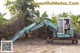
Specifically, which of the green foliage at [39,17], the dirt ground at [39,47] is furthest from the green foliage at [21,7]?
the dirt ground at [39,47]

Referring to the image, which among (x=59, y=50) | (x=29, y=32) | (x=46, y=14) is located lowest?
(x=59, y=50)

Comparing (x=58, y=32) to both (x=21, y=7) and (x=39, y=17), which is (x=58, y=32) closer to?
(x=39, y=17)

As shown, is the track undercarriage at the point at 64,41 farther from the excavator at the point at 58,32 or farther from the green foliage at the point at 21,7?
the green foliage at the point at 21,7

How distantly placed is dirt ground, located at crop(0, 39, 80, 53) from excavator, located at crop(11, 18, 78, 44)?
6 centimetres

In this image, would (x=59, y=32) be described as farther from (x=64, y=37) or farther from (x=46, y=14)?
(x=46, y=14)

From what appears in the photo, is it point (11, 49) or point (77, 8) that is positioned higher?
point (77, 8)

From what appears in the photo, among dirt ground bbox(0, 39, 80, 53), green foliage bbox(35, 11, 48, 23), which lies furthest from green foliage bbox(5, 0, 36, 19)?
dirt ground bbox(0, 39, 80, 53)

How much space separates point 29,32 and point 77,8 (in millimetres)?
490

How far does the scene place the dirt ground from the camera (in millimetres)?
2379

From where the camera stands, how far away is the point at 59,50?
7.84 ft

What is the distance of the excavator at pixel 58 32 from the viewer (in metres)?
2.52

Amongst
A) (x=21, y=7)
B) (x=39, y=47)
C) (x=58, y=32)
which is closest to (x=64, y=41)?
(x=58, y=32)

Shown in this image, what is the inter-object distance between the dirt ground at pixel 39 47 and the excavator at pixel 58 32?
0.06m

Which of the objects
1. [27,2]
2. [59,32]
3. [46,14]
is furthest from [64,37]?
[27,2]
